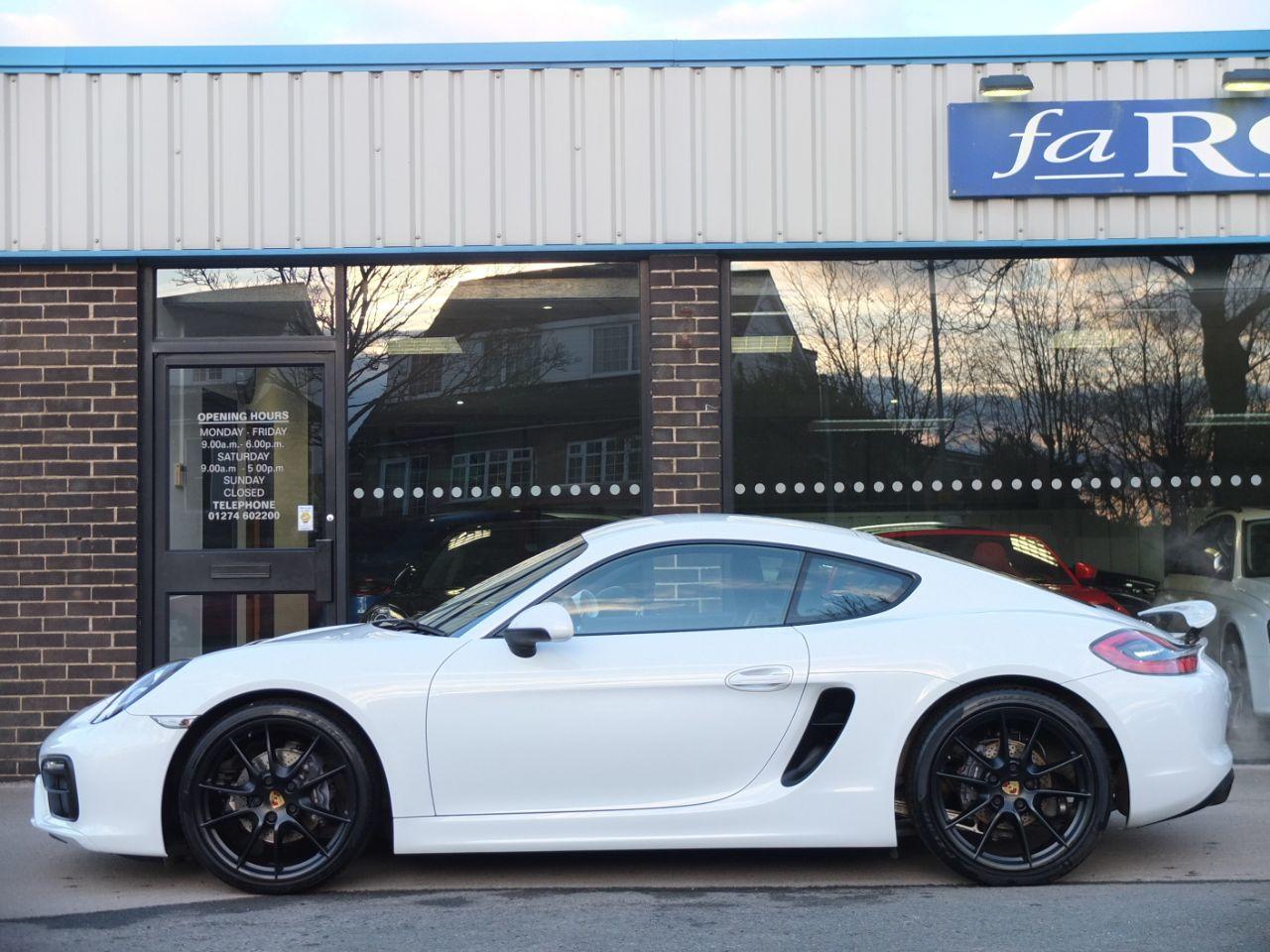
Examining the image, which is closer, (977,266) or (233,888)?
(233,888)

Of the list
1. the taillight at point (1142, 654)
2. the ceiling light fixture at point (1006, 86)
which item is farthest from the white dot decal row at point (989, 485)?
the taillight at point (1142, 654)

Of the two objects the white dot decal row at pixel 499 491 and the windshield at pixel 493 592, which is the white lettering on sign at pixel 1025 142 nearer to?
the white dot decal row at pixel 499 491

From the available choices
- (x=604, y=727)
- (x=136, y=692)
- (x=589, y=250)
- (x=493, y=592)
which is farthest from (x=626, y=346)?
(x=136, y=692)

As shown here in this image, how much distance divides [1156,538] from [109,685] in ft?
19.5

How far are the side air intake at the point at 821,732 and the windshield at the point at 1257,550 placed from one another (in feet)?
13.1

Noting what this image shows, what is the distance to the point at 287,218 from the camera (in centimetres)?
796

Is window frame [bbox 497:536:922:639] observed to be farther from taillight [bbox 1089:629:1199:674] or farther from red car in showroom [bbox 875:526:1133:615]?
red car in showroom [bbox 875:526:1133:615]

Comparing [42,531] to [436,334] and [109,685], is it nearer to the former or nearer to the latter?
[109,685]

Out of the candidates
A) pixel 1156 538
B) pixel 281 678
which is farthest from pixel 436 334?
pixel 1156 538

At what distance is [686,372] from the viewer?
26.3 ft

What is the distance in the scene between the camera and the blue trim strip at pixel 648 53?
793cm

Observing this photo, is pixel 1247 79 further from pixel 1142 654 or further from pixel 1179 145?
pixel 1142 654

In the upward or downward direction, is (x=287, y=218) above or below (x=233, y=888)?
above

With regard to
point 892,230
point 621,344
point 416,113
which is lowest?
point 621,344
